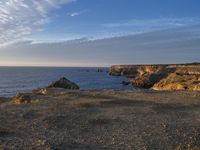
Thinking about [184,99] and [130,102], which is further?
[184,99]

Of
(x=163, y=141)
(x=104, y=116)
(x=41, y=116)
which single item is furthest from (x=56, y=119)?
(x=163, y=141)

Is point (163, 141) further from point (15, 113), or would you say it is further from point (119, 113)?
point (15, 113)

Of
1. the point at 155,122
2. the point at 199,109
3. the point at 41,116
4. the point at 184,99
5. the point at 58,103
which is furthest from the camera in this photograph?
the point at 184,99

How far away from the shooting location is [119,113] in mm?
26203

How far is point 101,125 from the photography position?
72.0 feet

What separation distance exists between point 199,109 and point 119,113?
7.20m

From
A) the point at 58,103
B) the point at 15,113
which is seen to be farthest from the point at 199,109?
the point at 15,113

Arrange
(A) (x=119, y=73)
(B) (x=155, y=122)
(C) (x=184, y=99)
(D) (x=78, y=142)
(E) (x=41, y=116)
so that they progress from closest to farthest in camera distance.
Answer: (D) (x=78, y=142) < (B) (x=155, y=122) < (E) (x=41, y=116) < (C) (x=184, y=99) < (A) (x=119, y=73)

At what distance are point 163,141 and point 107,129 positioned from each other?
13.2ft

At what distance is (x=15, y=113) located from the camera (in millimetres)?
26328

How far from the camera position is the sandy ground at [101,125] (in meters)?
17.4

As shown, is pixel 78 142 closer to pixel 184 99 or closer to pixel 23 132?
pixel 23 132

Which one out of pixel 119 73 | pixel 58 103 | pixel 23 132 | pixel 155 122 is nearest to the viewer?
pixel 23 132

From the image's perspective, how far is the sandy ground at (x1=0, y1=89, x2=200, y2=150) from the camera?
17375mm
